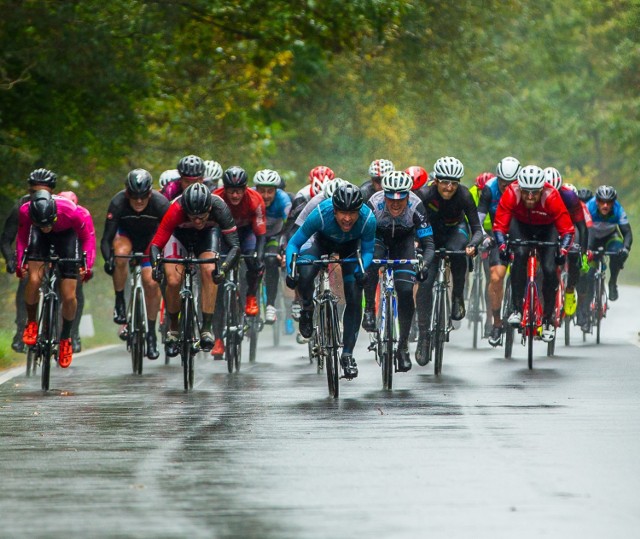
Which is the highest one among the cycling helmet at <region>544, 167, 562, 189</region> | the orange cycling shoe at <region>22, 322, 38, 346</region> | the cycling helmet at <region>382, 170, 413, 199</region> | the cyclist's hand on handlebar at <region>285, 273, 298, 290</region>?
the cycling helmet at <region>544, 167, 562, 189</region>

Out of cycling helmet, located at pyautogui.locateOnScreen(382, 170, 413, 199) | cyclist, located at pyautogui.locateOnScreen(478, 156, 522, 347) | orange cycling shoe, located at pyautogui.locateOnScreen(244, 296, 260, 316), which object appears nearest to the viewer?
cycling helmet, located at pyautogui.locateOnScreen(382, 170, 413, 199)

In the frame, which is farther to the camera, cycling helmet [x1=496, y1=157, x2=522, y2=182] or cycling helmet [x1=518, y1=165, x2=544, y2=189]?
cycling helmet [x1=496, y1=157, x2=522, y2=182]

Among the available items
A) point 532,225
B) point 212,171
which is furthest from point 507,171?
point 212,171

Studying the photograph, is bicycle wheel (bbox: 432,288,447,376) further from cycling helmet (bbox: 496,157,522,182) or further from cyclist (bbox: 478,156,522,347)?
cycling helmet (bbox: 496,157,522,182)

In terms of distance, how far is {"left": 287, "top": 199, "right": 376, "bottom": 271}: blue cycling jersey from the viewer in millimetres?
14047

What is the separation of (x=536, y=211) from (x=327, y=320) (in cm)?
425

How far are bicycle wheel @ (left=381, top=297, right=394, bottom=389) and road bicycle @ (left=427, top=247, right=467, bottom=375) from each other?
1.85m

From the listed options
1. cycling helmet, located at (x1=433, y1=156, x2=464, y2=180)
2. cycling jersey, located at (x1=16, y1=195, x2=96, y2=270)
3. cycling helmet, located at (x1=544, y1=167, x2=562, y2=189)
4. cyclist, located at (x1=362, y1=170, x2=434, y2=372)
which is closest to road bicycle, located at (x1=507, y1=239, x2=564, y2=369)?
cycling helmet, located at (x1=433, y1=156, x2=464, y2=180)

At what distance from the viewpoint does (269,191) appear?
2106cm

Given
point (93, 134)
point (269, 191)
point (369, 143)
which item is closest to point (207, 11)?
point (93, 134)

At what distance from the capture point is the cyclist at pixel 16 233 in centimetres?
1733

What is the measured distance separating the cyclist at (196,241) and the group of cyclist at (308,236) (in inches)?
0.5

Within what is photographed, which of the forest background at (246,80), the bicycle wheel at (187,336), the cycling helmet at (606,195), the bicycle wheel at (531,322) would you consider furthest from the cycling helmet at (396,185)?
the forest background at (246,80)

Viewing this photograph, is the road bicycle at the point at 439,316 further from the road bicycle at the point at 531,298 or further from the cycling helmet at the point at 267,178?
the cycling helmet at the point at 267,178
